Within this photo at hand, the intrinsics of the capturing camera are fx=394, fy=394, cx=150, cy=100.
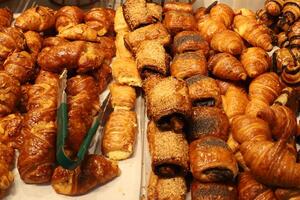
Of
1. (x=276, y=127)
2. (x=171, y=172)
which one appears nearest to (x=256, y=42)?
(x=276, y=127)

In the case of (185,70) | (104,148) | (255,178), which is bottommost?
(104,148)

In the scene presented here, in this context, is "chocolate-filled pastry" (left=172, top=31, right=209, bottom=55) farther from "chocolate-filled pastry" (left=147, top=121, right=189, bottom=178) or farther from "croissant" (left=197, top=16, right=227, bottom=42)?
"chocolate-filled pastry" (left=147, top=121, right=189, bottom=178)

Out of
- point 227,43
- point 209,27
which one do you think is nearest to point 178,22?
point 209,27

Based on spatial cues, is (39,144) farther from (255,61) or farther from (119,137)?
(255,61)

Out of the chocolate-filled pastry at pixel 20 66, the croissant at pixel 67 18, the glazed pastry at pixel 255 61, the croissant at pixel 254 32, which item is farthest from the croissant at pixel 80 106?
the croissant at pixel 254 32

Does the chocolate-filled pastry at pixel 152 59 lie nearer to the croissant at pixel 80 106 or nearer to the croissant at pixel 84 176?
the croissant at pixel 80 106

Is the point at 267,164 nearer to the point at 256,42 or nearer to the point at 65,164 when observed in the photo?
the point at 65,164
